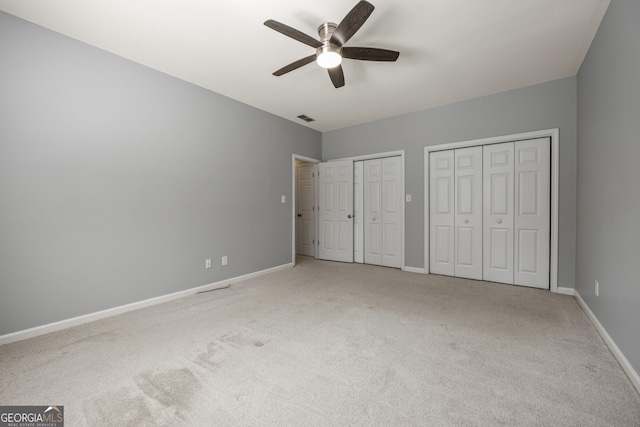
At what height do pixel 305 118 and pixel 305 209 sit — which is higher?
pixel 305 118

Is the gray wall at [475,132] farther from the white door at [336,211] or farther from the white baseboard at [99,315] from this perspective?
the white baseboard at [99,315]

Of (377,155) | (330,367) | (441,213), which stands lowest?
(330,367)

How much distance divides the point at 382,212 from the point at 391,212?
0.58 ft

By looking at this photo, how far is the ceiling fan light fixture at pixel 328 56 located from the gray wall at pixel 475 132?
100 inches

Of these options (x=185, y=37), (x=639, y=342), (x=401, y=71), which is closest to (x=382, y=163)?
(x=401, y=71)

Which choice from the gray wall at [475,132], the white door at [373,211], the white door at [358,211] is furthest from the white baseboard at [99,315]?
the gray wall at [475,132]

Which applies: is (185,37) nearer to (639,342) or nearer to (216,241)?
(216,241)

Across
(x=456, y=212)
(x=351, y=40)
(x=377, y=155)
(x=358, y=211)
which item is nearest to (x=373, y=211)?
(x=358, y=211)

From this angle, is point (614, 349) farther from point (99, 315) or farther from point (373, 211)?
point (99, 315)

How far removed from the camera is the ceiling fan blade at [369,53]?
7.49 feet

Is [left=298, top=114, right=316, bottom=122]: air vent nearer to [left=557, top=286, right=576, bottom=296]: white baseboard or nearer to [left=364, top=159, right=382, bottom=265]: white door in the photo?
[left=364, top=159, right=382, bottom=265]: white door

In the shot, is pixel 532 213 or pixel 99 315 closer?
pixel 99 315

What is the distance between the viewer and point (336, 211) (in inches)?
211

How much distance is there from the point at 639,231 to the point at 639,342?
66cm
